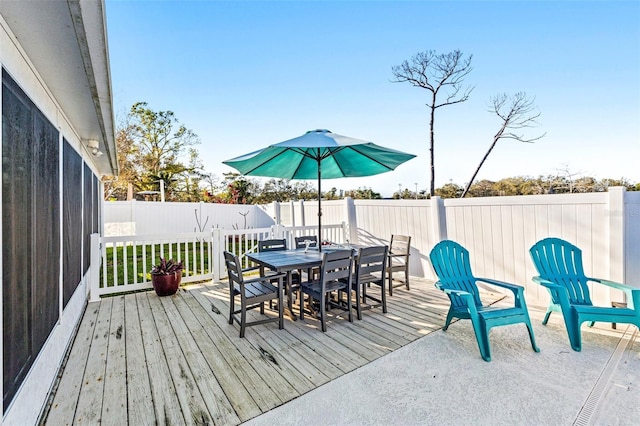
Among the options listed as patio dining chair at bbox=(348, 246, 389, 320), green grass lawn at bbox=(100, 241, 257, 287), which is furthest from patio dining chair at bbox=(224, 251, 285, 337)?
green grass lawn at bbox=(100, 241, 257, 287)

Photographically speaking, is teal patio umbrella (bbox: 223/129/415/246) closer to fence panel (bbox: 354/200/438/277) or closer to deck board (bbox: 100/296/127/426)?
fence panel (bbox: 354/200/438/277)

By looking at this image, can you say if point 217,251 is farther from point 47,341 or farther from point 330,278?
point 47,341

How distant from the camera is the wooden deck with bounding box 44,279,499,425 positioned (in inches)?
81.0

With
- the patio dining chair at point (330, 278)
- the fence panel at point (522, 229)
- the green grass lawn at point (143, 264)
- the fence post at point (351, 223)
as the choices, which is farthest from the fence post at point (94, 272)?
the fence panel at point (522, 229)

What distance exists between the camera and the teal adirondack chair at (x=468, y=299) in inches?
107

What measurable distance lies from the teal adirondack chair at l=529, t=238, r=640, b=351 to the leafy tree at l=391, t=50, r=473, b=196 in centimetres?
881

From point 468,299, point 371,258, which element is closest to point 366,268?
point 371,258

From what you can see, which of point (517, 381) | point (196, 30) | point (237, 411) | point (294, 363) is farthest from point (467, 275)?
point (196, 30)

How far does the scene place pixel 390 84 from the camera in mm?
10961

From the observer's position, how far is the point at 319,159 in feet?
14.0

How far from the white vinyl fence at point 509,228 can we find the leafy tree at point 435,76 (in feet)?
22.7

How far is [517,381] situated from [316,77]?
8.90m

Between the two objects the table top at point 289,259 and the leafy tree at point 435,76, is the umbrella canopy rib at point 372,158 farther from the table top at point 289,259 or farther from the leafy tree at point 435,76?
the leafy tree at point 435,76

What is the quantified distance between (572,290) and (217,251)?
5.25 m
